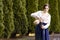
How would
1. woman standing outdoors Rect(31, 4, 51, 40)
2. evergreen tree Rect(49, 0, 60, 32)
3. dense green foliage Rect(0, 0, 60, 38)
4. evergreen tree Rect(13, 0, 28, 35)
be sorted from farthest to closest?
evergreen tree Rect(49, 0, 60, 32), evergreen tree Rect(13, 0, 28, 35), dense green foliage Rect(0, 0, 60, 38), woman standing outdoors Rect(31, 4, 51, 40)

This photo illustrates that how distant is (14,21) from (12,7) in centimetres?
40

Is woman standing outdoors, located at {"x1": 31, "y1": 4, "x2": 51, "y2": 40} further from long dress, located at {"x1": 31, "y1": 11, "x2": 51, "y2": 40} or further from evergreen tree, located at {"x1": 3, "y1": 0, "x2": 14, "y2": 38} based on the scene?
evergreen tree, located at {"x1": 3, "y1": 0, "x2": 14, "y2": 38}

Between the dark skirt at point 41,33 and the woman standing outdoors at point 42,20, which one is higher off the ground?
the woman standing outdoors at point 42,20

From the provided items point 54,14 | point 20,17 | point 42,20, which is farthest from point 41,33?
point 54,14

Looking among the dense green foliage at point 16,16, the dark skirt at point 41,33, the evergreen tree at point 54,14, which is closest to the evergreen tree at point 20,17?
the dense green foliage at point 16,16

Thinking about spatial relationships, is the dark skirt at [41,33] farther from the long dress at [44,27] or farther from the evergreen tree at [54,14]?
the evergreen tree at [54,14]

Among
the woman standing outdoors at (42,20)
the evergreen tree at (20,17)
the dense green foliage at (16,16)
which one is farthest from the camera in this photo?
the evergreen tree at (20,17)

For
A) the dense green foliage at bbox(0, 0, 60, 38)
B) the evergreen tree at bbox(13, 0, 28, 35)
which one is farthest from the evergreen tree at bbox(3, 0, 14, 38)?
the evergreen tree at bbox(13, 0, 28, 35)

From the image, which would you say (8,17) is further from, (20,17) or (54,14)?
(54,14)

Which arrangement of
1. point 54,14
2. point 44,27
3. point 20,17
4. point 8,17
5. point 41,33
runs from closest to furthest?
point 44,27 → point 41,33 → point 8,17 → point 20,17 → point 54,14

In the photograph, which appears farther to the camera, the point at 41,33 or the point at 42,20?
the point at 41,33

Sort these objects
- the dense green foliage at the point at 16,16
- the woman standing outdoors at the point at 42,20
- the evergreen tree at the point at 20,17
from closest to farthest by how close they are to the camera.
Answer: the woman standing outdoors at the point at 42,20 < the dense green foliage at the point at 16,16 < the evergreen tree at the point at 20,17

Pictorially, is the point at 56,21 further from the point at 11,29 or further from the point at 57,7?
the point at 11,29

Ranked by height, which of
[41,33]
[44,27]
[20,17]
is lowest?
[41,33]
